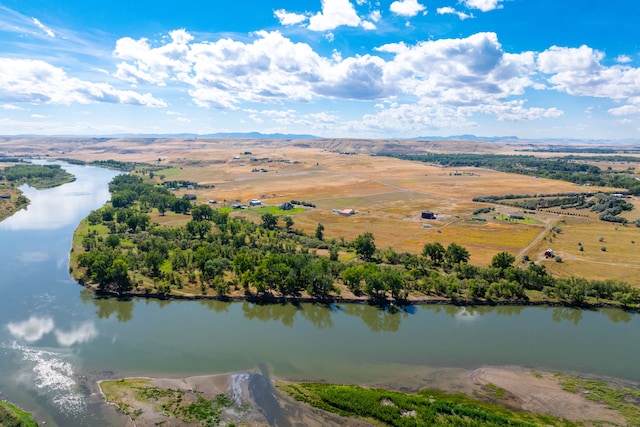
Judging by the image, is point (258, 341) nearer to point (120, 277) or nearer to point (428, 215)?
point (120, 277)

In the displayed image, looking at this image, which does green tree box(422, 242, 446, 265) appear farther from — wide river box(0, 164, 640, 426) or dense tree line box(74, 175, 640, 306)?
wide river box(0, 164, 640, 426)

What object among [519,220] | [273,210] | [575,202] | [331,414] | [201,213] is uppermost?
[575,202]

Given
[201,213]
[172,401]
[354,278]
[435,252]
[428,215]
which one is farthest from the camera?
[428,215]

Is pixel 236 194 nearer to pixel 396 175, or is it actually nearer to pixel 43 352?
pixel 396 175

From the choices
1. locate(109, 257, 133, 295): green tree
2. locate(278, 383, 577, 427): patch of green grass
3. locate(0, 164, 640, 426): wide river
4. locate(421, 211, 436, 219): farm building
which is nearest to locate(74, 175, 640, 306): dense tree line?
locate(109, 257, 133, 295): green tree

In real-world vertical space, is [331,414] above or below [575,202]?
below

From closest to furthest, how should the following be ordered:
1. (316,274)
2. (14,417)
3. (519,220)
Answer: (14,417) → (316,274) → (519,220)

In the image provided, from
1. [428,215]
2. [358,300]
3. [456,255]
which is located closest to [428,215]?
[428,215]

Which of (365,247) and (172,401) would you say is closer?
(172,401)
